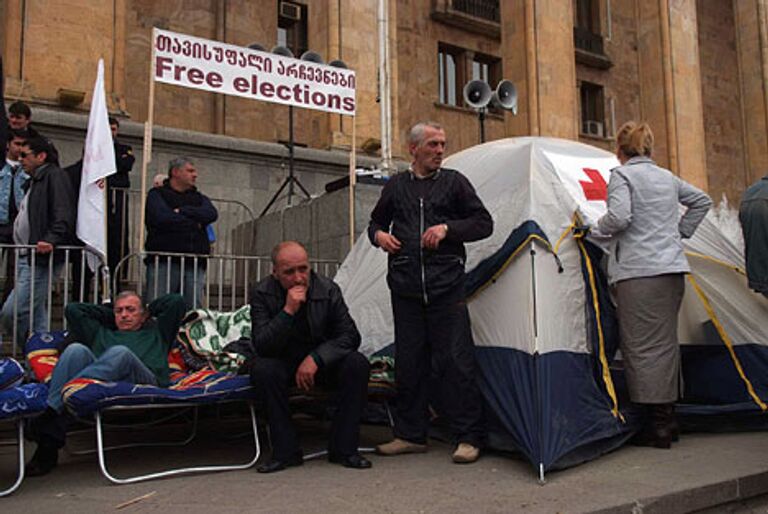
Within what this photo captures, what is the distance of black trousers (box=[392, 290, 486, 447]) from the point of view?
4699 mm

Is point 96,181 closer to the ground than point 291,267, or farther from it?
farther from it

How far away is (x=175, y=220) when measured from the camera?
7082mm

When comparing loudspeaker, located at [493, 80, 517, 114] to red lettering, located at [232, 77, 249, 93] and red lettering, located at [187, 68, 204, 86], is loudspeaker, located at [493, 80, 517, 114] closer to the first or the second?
red lettering, located at [232, 77, 249, 93]

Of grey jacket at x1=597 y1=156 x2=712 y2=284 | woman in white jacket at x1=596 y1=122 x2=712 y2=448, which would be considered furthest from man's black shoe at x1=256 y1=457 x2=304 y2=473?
grey jacket at x1=597 y1=156 x2=712 y2=284

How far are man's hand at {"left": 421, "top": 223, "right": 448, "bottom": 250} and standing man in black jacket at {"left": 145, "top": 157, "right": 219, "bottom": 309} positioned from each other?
3083 mm

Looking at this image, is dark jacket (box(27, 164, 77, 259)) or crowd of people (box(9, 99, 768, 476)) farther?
dark jacket (box(27, 164, 77, 259))

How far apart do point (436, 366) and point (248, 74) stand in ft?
13.5

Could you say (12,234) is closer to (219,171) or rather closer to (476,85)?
(219,171)

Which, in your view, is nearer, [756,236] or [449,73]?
[756,236]

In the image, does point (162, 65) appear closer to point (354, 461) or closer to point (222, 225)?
point (354, 461)

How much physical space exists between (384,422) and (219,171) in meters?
6.97

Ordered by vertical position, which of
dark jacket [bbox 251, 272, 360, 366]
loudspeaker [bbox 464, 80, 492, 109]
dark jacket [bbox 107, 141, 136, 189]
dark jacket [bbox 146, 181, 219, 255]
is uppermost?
loudspeaker [bbox 464, 80, 492, 109]

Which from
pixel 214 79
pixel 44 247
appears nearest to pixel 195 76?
pixel 214 79

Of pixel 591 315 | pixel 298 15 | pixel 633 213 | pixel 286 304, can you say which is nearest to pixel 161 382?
pixel 286 304
